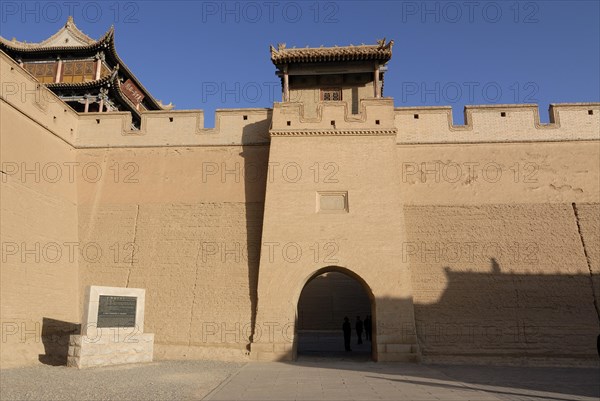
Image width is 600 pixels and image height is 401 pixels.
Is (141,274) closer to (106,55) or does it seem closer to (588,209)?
(588,209)

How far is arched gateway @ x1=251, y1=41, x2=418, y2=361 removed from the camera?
10609 millimetres

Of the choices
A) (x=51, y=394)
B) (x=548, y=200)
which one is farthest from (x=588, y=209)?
(x=51, y=394)

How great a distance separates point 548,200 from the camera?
482 inches

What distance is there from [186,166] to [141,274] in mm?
3345

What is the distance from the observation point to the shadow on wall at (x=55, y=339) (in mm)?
9977

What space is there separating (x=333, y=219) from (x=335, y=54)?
831 centimetres

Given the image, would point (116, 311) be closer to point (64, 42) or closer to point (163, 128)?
point (163, 128)

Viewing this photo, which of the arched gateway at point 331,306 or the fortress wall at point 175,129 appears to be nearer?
the fortress wall at point 175,129

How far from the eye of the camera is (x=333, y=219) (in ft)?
37.7

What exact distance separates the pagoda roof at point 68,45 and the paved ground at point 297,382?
1628cm

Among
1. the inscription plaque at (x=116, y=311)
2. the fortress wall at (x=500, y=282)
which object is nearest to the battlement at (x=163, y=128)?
the fortress wall at (x=500, y=282)

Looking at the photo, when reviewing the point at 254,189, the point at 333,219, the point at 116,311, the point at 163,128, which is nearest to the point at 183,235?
the point at 254,189

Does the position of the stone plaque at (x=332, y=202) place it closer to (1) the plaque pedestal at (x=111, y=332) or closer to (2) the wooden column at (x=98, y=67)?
(1) the plaque pedestal at (x=111, y=332)

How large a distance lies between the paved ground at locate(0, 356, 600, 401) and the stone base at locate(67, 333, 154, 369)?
282mm
